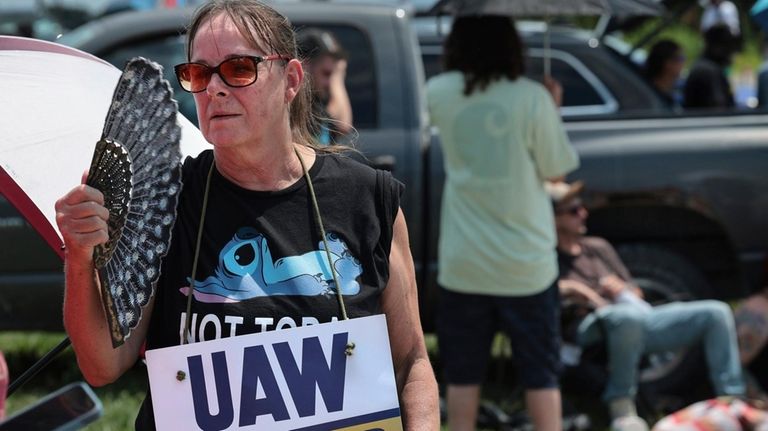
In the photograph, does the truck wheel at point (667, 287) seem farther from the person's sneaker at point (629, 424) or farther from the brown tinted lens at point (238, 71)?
the brown tinted lens at point (238, 71)

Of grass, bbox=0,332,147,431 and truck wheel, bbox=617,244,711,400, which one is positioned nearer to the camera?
grass, bbox=0,332,147,431

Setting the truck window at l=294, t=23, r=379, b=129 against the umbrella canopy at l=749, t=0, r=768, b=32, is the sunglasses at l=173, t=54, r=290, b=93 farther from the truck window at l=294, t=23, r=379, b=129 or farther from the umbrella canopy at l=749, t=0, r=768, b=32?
the umbrella canopy at l=749, t=0, r=768, b=32

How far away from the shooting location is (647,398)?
231 inches

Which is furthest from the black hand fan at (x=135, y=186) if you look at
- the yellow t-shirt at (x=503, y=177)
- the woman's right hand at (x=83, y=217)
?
the yellow t-shirt at (x=503, y=177)

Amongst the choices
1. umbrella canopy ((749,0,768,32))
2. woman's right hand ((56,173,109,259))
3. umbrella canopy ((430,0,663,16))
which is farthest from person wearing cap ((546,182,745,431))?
woman's right hand ((56,173,109,259))

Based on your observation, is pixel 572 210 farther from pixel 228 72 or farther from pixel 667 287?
pixel 228 72

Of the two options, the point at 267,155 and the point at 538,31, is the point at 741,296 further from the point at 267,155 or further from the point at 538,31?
the point at 267,155

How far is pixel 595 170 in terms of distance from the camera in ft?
19.6

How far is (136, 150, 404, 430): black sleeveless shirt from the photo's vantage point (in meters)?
2.28

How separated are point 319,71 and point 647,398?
2.17 m

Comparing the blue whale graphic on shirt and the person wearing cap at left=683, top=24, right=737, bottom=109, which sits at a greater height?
the blue whale graphic on shirt

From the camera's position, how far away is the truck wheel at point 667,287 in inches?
238

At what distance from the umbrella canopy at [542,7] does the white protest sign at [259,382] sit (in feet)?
9.05

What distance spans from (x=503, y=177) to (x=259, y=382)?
2.63 meters
